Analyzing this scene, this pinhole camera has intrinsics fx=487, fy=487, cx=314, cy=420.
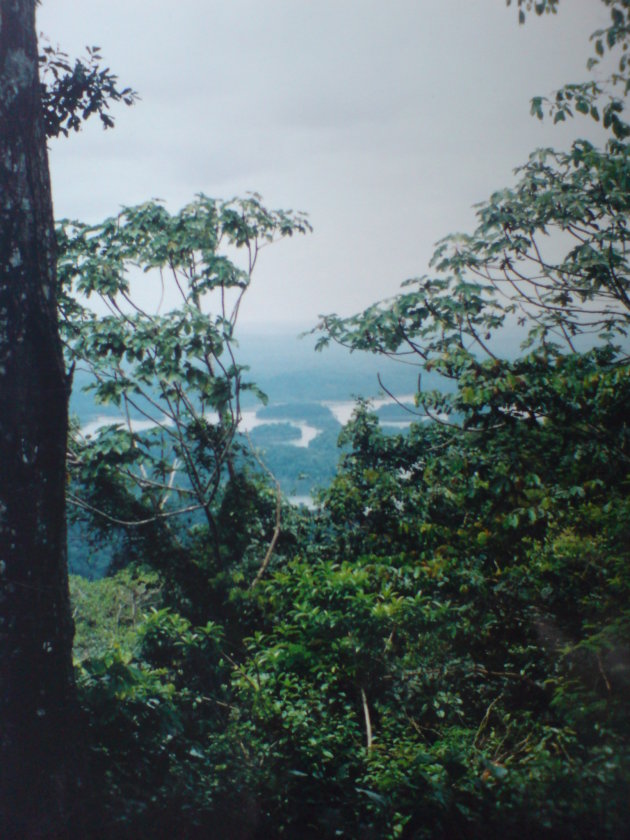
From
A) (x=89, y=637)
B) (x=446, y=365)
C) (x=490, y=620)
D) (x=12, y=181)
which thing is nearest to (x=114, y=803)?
(x=490, y=620)

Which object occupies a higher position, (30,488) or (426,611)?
(30,488)

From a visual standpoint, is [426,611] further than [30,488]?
Yes

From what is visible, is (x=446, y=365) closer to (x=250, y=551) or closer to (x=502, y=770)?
(x=502, y=770)

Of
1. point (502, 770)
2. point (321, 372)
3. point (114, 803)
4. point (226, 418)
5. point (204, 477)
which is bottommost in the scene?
point (114, 803)
